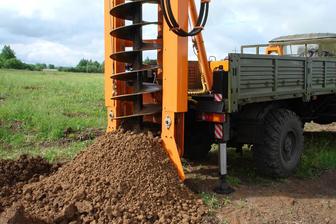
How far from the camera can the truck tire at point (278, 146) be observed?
20.0 feet

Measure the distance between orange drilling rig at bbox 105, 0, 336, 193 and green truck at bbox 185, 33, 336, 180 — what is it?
1 cm

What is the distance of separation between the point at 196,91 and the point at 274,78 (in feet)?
3.56

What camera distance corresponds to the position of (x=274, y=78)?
6.22 meters

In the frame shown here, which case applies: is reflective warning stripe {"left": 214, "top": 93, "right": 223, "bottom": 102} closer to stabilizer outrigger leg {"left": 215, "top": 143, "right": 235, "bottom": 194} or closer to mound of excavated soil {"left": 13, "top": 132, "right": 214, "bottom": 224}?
stabilizer outrigger leg {"left": 215, "top": 143, "right": 235, "bottom": 194}

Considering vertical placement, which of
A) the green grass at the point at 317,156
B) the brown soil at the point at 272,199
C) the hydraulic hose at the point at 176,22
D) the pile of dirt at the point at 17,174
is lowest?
the brown soil at the point at 272,199

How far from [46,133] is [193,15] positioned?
496cm

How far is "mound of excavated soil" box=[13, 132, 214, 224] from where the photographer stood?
452 centimetres

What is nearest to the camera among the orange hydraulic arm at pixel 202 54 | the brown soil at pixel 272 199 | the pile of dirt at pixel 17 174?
the brown soil at pixel 272 199

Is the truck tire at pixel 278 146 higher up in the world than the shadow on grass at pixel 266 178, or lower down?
higher up

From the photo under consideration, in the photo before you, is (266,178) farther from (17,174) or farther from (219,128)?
(17,174)

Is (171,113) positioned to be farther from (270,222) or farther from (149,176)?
(270,222)

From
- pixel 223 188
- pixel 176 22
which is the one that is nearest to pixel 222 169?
pixel 223 188

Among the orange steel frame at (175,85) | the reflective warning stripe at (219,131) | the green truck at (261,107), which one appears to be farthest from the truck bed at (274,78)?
the orange steel frame at (175,85)

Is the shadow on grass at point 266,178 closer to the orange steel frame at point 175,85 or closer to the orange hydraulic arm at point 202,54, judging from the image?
the orange steel frame at point 175,85
